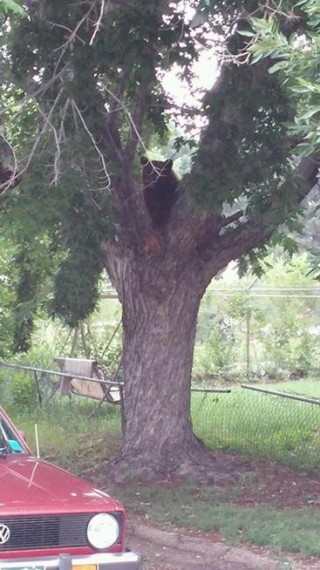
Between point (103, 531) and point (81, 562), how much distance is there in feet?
0.98

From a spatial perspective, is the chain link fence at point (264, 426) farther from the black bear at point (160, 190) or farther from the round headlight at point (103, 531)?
the round headlight at point (103, 531)

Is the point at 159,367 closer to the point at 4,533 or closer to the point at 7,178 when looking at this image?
the point at 7,178

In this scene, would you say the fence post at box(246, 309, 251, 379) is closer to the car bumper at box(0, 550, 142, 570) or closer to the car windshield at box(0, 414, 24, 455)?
the car windshield at box(0, 414, 24, 455)

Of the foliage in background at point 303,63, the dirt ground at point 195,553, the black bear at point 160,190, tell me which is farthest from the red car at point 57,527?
the black bear at point 160,190

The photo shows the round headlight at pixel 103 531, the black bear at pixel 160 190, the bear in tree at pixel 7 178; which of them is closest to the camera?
the round headlight at pixel 103 531

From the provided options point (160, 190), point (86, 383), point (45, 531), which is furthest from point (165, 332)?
point (45, 531)

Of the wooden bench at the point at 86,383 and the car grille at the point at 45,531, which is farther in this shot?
the wooden bench at the point at 86,383

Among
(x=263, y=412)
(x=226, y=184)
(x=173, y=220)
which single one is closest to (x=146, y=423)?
(x=173, y=220)

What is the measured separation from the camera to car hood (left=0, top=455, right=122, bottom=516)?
539cm

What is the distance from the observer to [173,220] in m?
10.3

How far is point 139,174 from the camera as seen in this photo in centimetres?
1099

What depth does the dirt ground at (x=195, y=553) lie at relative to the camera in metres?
7.36

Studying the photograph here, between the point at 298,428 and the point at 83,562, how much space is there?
25.5ft

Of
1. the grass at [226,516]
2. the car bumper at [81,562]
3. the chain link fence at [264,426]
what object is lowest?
the grass at [226,516]
